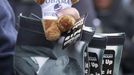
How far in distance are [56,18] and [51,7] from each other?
0.03m

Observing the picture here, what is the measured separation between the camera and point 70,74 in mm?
1102

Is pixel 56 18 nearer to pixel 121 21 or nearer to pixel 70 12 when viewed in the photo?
pixel 70 12

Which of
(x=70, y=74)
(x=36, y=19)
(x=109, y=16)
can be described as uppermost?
(x=36, y=19)

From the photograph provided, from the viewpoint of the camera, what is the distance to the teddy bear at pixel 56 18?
1.08 meters

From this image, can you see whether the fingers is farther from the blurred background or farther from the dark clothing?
the blurred background

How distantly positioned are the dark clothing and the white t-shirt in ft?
0.47

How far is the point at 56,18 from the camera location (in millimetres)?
1081

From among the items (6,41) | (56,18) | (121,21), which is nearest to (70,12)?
(56,18)

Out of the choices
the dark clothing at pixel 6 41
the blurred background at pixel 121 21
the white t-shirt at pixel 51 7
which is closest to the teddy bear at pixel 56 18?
the white t-shirt at pixel 51 7

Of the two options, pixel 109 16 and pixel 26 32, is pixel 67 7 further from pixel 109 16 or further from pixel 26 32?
pixel 109 16

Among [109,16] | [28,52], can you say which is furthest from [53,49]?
[109,16]

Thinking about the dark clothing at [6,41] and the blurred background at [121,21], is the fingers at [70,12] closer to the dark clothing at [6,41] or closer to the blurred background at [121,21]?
the dark clothing at [6,41]

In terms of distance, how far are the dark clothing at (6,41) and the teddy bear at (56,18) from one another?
0.14 meters

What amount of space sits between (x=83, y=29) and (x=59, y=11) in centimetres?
8
